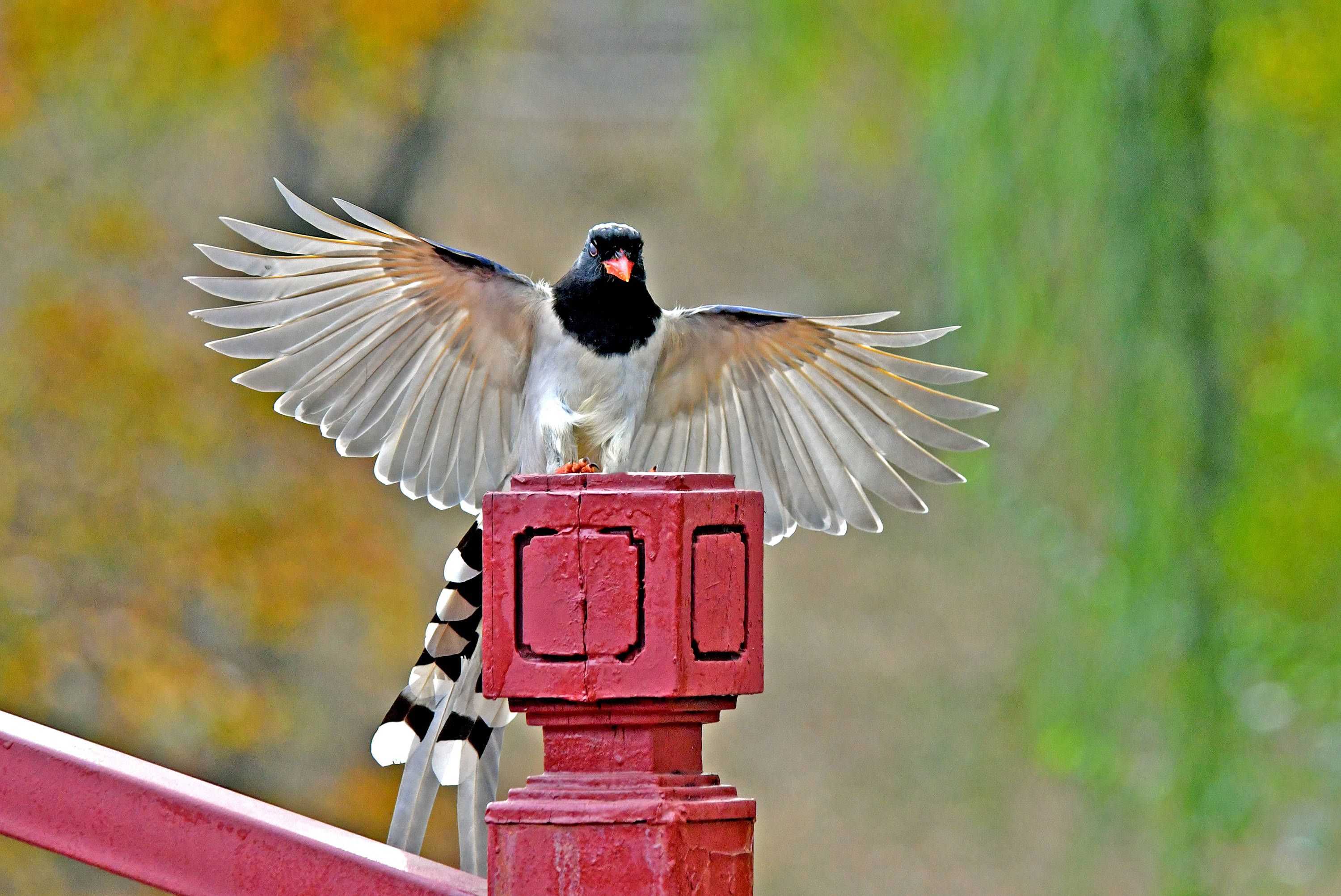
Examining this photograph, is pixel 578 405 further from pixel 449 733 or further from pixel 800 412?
pixel 449 733

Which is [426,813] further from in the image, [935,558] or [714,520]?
[935,558]

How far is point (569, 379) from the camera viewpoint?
2602 mm

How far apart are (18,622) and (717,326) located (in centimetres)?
394

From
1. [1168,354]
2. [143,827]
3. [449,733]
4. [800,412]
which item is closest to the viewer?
[143,827]

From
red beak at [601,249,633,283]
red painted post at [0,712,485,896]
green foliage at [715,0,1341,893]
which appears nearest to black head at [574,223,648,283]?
red beak at [601,249,633,283]

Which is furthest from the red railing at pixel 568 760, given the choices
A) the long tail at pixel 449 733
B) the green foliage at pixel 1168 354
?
the green foliage at pixel 1168 354

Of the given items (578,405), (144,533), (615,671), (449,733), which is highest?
(578,405)

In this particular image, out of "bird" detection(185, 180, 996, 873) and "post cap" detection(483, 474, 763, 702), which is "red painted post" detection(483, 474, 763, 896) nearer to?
"post cap" detection(483, 474, 763, 702)

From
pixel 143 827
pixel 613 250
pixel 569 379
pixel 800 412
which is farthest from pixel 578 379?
pixel 143 827

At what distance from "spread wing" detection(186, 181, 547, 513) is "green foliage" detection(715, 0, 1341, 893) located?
4.25 ft

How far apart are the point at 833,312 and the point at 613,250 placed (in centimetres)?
731

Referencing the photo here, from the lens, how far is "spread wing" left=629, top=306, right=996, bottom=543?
258cm

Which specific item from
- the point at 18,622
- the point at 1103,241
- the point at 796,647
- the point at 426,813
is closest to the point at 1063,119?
the point at 1103,241

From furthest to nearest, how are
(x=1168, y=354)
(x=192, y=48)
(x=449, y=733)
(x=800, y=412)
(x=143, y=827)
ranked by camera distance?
1. (x=192, y=48)
2. (x=1168, y=354)
3. (x=800, y=412)
4. (x=449, y=733)
5. (x=143, y=827)
